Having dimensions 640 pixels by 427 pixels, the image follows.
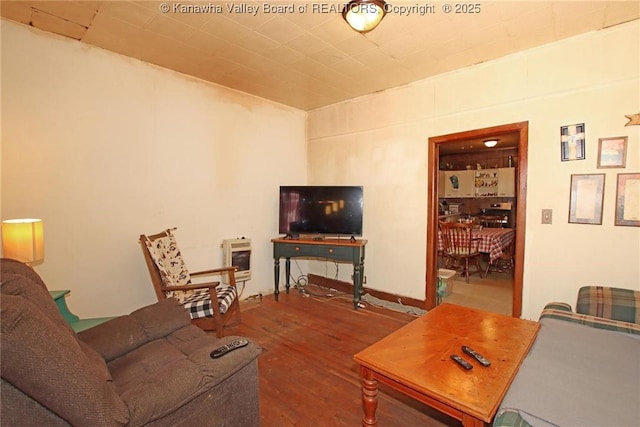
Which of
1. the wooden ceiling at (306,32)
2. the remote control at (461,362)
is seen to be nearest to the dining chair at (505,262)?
the wooden ceiling at (306,32)

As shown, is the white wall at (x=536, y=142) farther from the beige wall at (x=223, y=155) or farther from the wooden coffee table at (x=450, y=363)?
the wooden coffee table at (x=450, y=363)

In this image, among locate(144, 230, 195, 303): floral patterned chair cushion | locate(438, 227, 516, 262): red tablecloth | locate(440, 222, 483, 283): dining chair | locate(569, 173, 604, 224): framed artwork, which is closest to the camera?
locate(569, 173, 604, 224): framed artwork

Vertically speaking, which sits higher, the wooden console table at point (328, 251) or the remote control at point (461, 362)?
the wooden console table at point (328, 251)

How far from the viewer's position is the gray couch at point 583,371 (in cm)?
118

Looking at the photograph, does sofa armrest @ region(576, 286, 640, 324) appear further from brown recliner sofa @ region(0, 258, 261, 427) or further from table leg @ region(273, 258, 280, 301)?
table leg @ region(273, 258, 280, 301)

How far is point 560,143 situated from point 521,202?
22.6 inches

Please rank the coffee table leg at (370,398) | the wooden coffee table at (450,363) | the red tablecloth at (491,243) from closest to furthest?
1. the wooden coffee table at (450,363)
2. the coffee table leg at (370,398)
3. the red tablecloth at (491,243)

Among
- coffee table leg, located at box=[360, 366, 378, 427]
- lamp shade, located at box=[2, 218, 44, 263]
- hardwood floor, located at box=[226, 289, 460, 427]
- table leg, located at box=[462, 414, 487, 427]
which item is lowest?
hardwood floor, located at box=[226, 289, 460, 427]

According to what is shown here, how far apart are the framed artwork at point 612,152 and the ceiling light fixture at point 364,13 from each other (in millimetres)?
2027

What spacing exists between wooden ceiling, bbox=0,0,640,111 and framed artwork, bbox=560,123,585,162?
76cm

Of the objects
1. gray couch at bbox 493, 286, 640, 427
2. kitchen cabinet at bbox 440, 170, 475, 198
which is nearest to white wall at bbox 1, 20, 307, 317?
gray couch at bbox 493, 286, 640, 427

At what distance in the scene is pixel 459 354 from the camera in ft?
5.24

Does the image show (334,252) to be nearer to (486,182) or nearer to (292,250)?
(292,250)

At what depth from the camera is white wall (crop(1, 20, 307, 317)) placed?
94.7 inches
